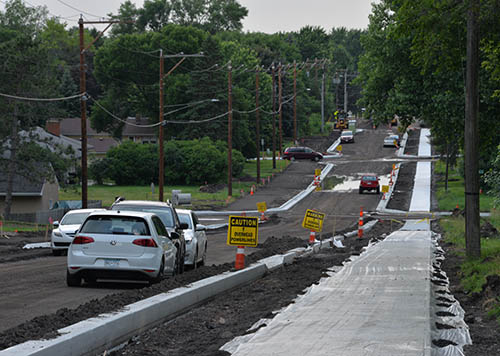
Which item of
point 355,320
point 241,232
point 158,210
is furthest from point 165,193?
point 355,320

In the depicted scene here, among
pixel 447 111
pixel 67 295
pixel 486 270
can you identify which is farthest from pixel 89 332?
pixel 447 111

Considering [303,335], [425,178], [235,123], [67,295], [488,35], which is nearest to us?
[303,335]

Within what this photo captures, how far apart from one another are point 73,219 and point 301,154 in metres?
69.6

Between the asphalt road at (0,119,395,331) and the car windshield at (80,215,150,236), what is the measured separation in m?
1.17

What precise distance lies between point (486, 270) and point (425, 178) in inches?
2555

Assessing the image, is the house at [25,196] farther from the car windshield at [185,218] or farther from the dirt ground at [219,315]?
the dirt ground at [219,315]

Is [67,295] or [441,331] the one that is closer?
[441,331]

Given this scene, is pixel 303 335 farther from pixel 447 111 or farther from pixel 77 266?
pixel 447 111

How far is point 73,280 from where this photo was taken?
1603cm

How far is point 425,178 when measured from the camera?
81.0 metres

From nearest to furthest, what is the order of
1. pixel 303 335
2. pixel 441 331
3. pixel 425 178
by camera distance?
pixel 303 335
pixel 441 331
pixel 425 178

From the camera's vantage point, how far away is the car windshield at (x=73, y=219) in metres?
26.8

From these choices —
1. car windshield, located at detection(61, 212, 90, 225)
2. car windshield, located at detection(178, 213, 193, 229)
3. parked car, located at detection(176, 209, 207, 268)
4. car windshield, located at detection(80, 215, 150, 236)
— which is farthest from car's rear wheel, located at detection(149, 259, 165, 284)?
car windshield, located at detection(61, 212, 90, 225)

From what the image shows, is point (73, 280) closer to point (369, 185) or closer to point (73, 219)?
point (73, 219)
